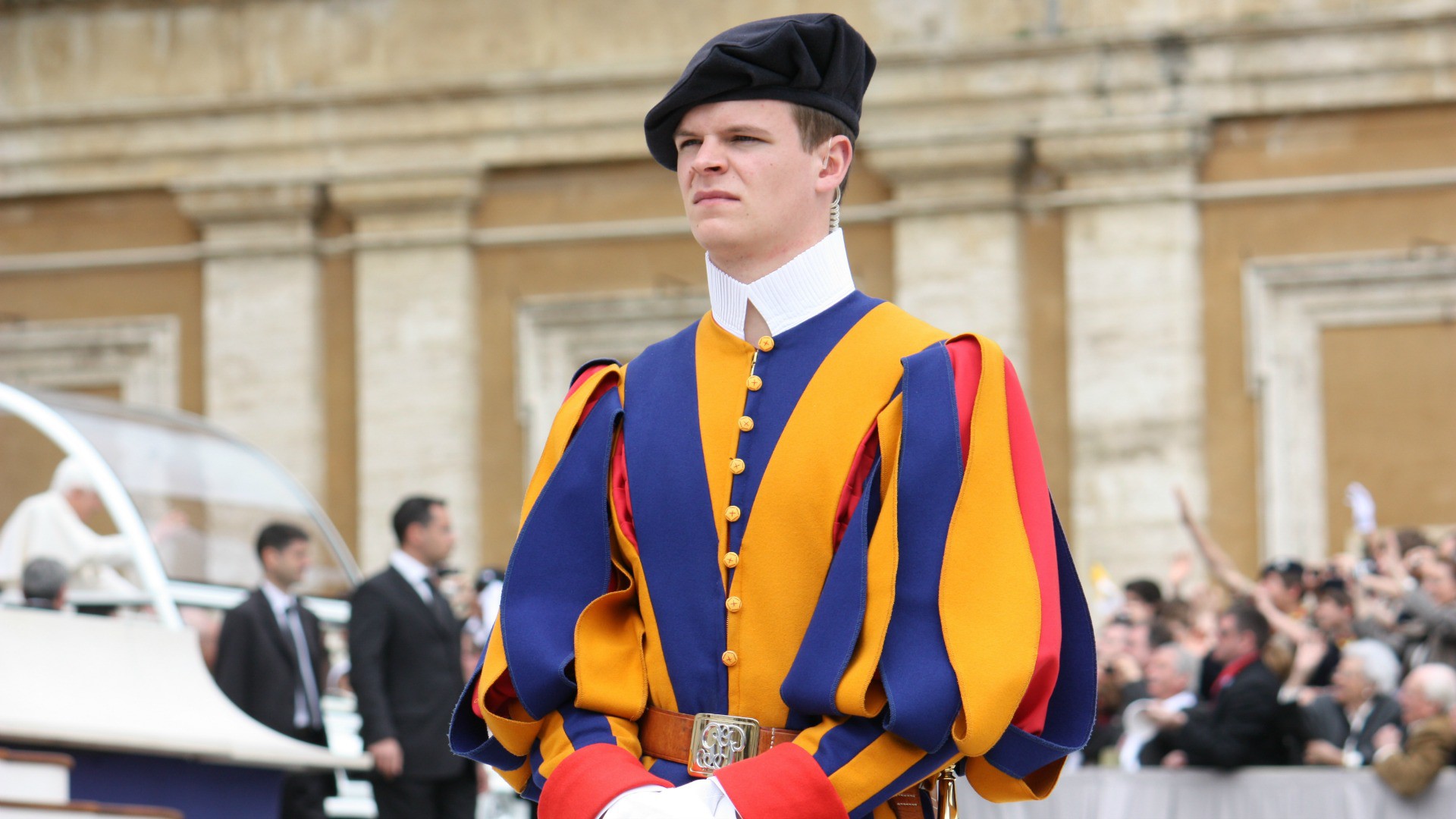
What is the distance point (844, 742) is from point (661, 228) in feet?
39.1

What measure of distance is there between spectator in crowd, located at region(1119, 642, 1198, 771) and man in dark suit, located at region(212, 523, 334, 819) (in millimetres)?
3248

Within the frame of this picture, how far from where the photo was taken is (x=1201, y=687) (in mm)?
8367

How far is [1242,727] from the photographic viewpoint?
751cm

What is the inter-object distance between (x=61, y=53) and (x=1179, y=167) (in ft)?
27.1

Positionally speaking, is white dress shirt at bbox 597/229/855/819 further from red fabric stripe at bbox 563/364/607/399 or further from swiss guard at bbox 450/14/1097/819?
red fabric stripe at bbox 563/364/607/399

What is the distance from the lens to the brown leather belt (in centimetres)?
249

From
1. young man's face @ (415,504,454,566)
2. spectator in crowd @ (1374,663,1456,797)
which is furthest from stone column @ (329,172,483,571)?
spectator in crowd @ (1374,663,1456,797)

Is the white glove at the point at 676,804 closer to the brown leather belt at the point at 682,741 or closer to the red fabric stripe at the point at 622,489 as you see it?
the brown leather belt at the point at 682,741

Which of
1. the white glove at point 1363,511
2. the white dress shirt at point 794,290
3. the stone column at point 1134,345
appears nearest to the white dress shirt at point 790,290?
the white dress shirt at point 794,290

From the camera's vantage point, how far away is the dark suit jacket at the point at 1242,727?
7492 millimetres

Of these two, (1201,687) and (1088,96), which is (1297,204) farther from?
(1201,687)

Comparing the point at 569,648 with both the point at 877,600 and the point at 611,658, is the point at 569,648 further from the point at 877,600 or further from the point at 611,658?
the point at 877,600

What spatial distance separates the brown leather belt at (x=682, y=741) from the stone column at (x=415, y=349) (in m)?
11.6

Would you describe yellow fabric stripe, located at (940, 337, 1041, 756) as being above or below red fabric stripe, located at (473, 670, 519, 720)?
above
